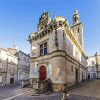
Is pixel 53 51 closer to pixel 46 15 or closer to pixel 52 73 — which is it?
pixel 52 73

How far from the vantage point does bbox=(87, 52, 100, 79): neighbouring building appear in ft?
148

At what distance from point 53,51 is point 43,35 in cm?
403

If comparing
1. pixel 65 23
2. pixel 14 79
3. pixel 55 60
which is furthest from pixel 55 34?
pixel 14 79

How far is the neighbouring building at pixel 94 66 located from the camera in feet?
148

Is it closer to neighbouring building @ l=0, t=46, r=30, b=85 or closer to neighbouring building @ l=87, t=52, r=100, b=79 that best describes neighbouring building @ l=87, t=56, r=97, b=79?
neighbouring building @ l=87, t=52, r=100, b=79

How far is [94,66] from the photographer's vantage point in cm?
4600

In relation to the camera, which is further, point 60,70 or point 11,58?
point 11,58

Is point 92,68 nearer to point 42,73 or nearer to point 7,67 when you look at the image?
point 7,67

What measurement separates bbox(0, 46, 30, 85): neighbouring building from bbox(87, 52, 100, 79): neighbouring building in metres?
23.9

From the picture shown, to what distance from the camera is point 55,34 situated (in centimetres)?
1585

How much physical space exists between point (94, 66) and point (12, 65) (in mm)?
29831

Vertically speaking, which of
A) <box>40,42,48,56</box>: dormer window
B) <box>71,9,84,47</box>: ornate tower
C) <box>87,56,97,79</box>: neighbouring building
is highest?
<box>71,9,84,47</box>: ornate tower

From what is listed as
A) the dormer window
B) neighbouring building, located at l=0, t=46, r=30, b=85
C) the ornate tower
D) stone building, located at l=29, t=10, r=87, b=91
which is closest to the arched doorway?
stone building, located at l=29, t=10, r=87, b=91

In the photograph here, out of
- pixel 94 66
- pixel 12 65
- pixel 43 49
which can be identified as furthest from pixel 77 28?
pixel 94 66
